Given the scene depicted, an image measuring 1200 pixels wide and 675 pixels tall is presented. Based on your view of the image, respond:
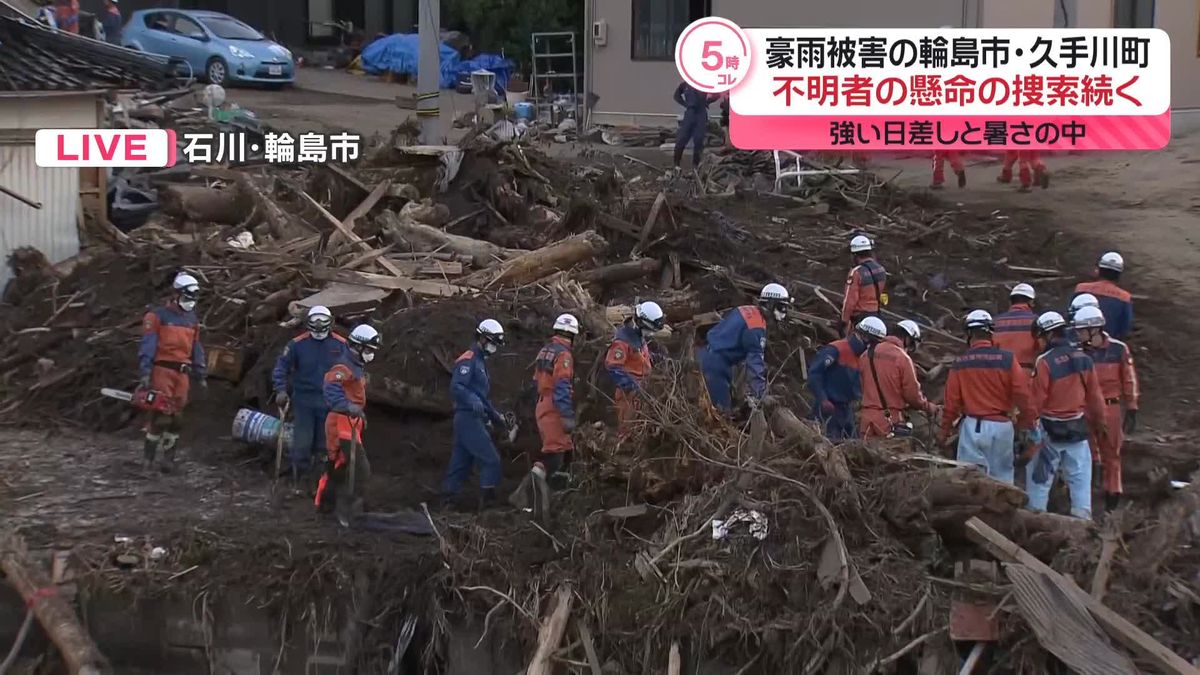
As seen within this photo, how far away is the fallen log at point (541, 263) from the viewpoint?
14.3m

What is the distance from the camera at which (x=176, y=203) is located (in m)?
17.2

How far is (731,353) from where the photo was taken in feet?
36.9

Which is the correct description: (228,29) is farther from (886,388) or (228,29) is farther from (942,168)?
(886,388)

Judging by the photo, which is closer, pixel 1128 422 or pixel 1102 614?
pixel 1102 614

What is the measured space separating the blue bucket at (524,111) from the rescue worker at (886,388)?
50.9ft

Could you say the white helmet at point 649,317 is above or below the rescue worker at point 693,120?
below

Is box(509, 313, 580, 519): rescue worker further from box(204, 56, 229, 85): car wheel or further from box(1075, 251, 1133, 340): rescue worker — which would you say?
box(204, 56, 229, 85): car wheel

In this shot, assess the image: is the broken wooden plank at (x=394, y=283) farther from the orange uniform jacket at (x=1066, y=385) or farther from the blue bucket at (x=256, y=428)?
the orange uniform jacket at (x=1066, y=385)

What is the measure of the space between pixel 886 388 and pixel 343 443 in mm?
3950

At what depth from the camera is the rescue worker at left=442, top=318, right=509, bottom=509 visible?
10.3 meters

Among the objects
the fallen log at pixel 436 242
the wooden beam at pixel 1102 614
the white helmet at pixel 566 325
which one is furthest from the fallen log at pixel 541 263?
the wooden beam at pixel 1102 614

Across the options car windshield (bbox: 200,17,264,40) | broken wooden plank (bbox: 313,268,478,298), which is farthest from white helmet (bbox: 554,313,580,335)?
car windshield (bbox: 200,17,264,40)

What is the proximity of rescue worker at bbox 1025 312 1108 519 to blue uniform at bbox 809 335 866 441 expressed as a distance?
1.42 m

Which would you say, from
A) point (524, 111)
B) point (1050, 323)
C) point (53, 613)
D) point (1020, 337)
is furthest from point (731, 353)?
point (524, 111)
